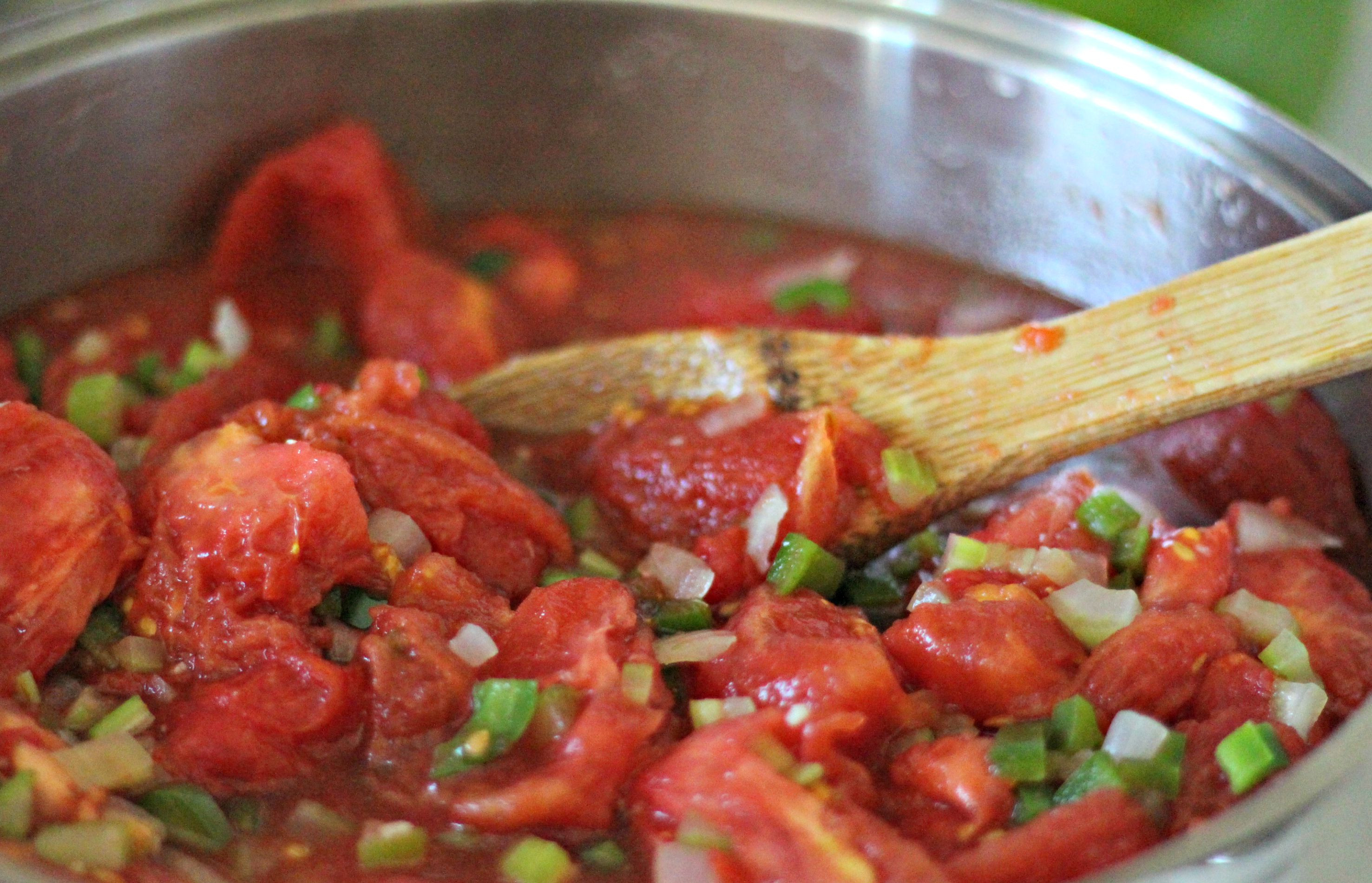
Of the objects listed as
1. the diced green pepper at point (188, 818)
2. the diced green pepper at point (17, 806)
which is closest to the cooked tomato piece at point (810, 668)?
the diced green pepper at point (188, 818)

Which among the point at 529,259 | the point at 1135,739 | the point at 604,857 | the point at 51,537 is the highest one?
the point at 529,259

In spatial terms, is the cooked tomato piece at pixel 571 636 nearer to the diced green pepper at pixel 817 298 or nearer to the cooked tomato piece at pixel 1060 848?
the cooked tomato piece at pixel 1060 848

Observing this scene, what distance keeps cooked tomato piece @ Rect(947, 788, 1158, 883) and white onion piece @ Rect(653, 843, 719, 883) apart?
1.19ft

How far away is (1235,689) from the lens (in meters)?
2.22

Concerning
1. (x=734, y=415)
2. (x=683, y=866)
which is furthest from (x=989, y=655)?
(x=734, y=415)

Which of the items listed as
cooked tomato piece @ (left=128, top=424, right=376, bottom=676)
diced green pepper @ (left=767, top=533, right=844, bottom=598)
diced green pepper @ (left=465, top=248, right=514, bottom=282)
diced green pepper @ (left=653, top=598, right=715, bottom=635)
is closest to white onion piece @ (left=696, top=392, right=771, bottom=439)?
diced green pepper @ (left=767, top=533, right=844, bottom=598)

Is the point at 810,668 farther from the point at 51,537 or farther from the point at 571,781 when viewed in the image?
the point at 51,537

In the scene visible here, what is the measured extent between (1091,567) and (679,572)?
81 cm

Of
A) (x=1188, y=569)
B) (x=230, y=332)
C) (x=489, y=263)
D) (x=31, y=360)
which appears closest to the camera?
(x=1188, y=569)

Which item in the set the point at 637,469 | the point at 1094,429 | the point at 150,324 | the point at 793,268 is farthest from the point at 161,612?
the point at 793,268

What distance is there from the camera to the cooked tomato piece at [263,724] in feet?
6.86

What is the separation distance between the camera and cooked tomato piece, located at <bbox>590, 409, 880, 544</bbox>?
8.46 feet

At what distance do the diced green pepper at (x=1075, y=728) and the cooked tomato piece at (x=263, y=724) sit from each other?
1.19 meters

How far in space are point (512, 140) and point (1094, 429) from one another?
77.3 inches
